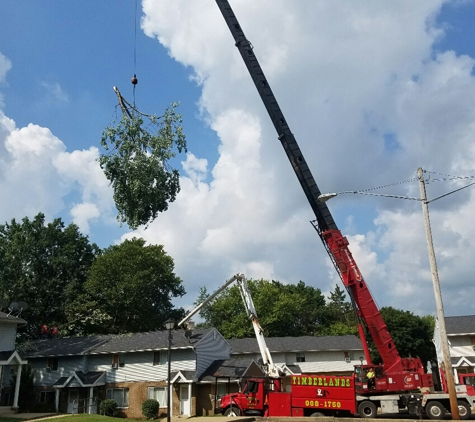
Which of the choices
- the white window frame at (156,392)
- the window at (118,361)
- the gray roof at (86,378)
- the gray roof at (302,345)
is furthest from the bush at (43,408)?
the gray roof at (302,345)

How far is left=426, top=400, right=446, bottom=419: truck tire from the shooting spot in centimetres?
2089

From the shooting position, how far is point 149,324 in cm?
5953

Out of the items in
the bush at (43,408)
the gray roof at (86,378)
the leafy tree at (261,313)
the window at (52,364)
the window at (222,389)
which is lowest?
the bush at (43,408)

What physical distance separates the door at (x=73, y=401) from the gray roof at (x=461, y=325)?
103ft

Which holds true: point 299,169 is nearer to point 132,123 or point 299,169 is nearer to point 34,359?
point 132,123

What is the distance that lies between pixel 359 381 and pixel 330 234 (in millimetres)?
6962

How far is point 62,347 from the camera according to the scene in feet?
133

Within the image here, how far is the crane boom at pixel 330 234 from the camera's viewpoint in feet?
71.9

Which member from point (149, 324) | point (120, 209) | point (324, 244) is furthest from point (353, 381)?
point (149, 324)

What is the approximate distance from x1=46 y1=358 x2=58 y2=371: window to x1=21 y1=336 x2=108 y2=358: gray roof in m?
0.61

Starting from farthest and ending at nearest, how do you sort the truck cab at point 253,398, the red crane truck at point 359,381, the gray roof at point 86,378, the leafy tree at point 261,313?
the leafy tree at point 261,313, the gray roof at point 86,378, the truck cab at point 253,398, the red crane truck at point 359,381

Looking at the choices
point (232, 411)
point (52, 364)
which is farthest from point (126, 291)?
point (232, 411)

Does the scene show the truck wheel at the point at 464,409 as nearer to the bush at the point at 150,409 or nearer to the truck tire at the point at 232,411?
the truck tire at the point at 232,411

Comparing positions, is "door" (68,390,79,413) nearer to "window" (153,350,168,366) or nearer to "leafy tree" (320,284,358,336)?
"window" (153,350,168,366)
